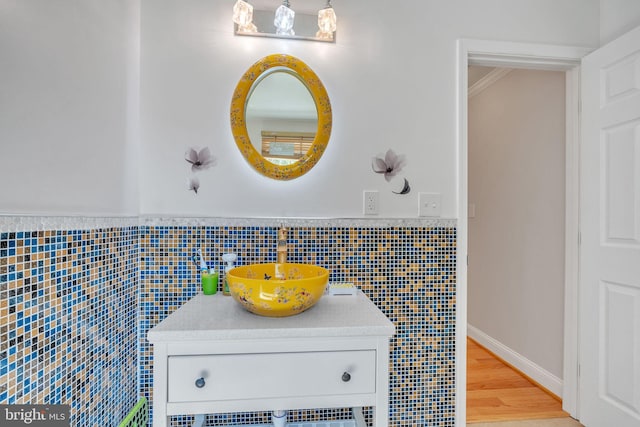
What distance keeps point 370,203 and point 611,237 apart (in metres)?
1.20

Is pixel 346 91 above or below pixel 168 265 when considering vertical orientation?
above

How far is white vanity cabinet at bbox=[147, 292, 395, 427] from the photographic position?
38.8 inches

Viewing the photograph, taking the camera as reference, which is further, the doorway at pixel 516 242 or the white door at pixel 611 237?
the doorway at pixel 516 242

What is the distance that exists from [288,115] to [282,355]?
1.06 meters

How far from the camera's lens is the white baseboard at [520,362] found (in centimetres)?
217

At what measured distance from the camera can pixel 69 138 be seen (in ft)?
3.53

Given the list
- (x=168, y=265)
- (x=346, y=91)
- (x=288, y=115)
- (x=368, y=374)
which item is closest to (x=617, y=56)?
(x=346, y=91)

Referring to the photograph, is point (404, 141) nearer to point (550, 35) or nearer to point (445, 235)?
point (445, 235)

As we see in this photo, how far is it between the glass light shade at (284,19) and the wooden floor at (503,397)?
2268 millimetres

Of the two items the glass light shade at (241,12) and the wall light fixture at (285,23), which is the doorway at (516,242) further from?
the glass light shade at (241,12)

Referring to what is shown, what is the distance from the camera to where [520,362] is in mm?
2492

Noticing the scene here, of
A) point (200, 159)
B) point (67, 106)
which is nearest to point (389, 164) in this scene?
point (200, 159)

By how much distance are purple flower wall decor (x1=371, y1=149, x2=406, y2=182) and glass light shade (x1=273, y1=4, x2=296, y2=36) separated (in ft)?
2.37

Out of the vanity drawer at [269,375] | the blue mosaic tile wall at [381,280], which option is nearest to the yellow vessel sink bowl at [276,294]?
→ the vanity drawer at [269,375]
